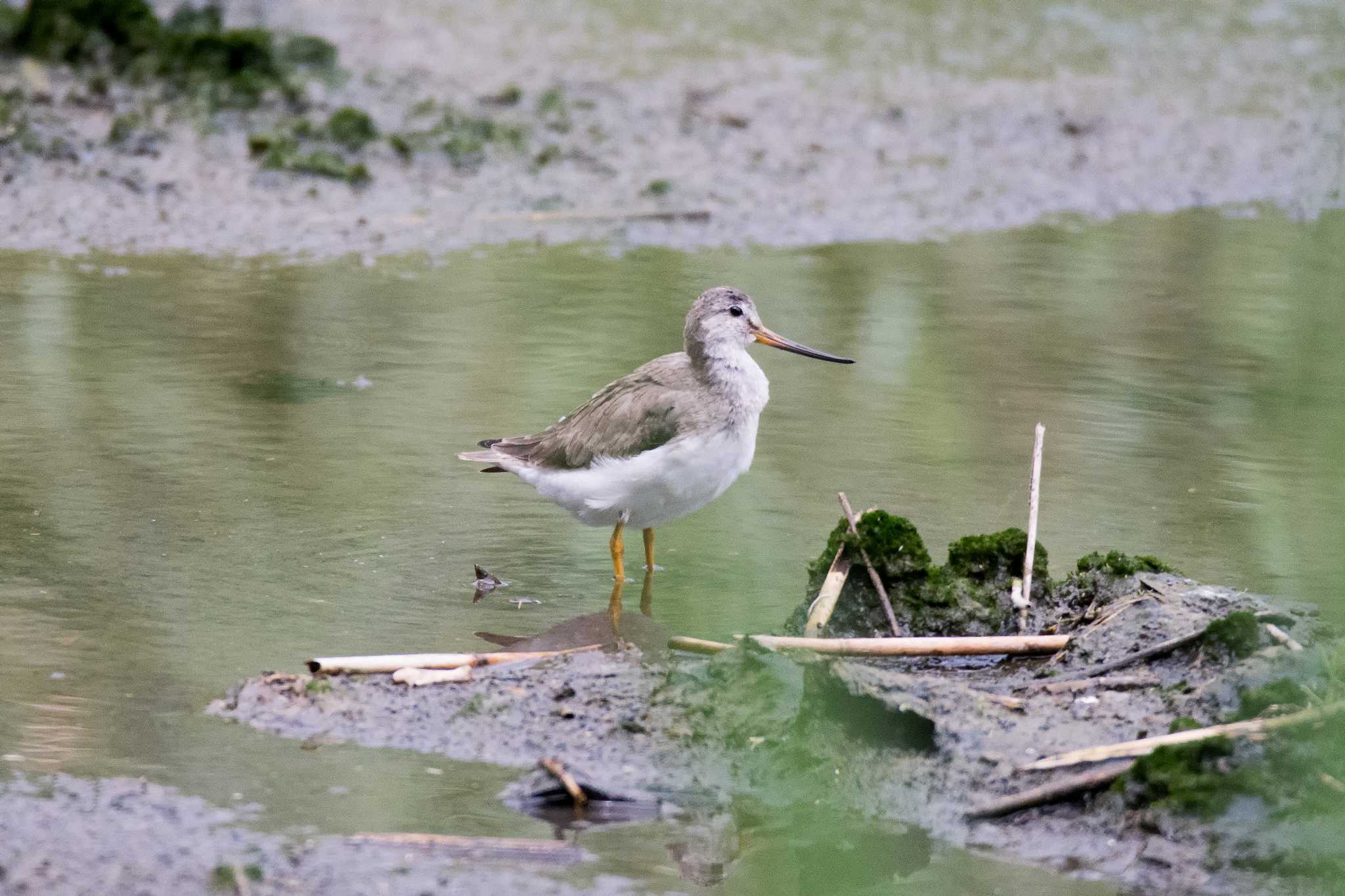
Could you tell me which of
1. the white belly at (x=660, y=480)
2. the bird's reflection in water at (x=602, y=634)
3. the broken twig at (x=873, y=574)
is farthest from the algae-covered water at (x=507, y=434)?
the broken twig at (x=873, y=574)

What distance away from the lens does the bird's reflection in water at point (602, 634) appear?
5.76 m

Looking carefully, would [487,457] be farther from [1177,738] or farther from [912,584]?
[1177,738]

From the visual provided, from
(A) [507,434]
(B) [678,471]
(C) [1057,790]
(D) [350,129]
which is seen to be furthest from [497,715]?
(D) [350,129]

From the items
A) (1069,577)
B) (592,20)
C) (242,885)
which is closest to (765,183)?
(592,20)

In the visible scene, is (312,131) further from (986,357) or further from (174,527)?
(174,527)

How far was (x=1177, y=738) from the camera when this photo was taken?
14.5 feet

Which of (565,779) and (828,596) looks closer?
(565,779)

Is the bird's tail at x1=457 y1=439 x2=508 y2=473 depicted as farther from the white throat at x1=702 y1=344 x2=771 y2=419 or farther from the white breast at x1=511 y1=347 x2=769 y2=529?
Answer: the white throat at x1=702 y1=344 x2=771 y2=419

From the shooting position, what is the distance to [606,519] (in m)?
6.46

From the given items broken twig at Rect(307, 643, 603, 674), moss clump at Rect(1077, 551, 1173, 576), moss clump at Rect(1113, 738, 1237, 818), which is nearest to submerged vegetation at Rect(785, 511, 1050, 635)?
moss clump at Rect(1077, 551, 1173, 576)

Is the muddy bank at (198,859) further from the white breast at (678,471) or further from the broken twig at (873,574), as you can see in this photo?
the white breast at (678,471)

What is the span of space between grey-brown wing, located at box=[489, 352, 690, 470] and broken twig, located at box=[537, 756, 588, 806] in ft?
6.33

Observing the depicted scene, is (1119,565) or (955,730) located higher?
(1119,565)

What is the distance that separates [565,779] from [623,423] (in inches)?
83.8
